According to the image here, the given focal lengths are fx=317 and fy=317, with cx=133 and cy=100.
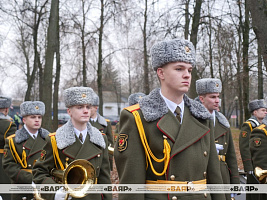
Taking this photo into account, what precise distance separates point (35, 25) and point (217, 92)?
1632 cm

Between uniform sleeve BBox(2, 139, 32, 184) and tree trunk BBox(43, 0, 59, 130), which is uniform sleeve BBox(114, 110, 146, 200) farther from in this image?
tree trunk BBox(43, 0, 59, 130)

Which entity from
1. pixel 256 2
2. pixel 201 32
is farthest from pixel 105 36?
pixel 256 2

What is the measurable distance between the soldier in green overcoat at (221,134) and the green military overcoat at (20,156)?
2889mm

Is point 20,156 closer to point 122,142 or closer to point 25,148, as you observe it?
point 25,148

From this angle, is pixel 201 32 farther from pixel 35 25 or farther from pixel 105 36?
pixel 35 25

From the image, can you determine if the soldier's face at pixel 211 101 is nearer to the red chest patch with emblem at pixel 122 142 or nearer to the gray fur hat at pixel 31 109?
the red chest patch with emblem at pixel 122 142

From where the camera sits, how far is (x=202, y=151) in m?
2.89

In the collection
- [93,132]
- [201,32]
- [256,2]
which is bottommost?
[93,132]

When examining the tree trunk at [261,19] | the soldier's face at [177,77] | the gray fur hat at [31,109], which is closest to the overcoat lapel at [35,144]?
the gray fur hat at [31,109]

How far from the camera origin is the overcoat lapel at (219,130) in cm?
495

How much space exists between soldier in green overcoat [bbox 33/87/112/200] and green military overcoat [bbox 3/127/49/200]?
1.28 metres

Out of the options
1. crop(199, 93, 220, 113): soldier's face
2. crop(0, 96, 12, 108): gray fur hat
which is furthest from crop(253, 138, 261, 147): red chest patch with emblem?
crop(0, 96, 12, 108): gray fur hat

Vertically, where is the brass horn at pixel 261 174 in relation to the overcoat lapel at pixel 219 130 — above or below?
below

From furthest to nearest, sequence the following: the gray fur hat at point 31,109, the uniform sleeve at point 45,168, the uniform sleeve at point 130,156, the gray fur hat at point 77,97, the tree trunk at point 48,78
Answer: the tree trunk at point 48,78 < the gray fur hat at point 31,109 < the gray fur hat at point 77,97 < the uniform sleeve at point 45,168 < the uniform sleeve at point 130,156
